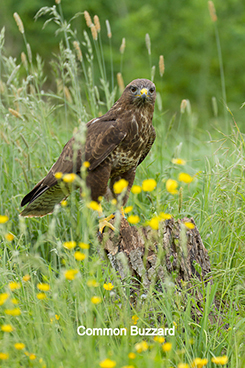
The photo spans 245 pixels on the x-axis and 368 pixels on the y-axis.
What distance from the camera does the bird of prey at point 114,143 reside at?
2.91 metres

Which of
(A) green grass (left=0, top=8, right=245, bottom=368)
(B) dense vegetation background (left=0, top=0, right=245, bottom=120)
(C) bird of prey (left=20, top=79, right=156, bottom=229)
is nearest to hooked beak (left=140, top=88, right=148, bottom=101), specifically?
(C) bird of prey (left=20, top=79, right=156, bottom=229)

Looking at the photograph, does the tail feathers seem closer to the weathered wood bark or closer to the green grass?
the green grass

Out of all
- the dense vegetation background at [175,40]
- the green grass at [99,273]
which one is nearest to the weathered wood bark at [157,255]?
the green grass at [99,273]

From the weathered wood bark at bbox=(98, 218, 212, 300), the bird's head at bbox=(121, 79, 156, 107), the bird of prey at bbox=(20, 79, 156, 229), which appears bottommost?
the weathered wood bark at bbox=(98, 218, 212, 300)

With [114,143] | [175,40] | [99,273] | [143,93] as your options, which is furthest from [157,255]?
[175,40]

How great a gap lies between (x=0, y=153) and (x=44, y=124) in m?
0.46

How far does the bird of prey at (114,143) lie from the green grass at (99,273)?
210 millimetres

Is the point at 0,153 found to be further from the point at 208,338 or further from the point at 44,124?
the point at 208,338

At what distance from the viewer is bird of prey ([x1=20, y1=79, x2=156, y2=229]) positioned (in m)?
2.91

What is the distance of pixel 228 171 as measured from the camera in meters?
2.77

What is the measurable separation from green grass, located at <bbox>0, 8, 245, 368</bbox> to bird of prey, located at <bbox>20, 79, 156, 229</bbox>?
210 millimetres

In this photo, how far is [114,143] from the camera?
290 cm

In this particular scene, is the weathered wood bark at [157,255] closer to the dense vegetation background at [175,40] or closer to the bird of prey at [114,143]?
the bird of prey at [114,143]

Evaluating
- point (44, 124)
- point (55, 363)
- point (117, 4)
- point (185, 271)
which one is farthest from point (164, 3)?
point (55, 363)
